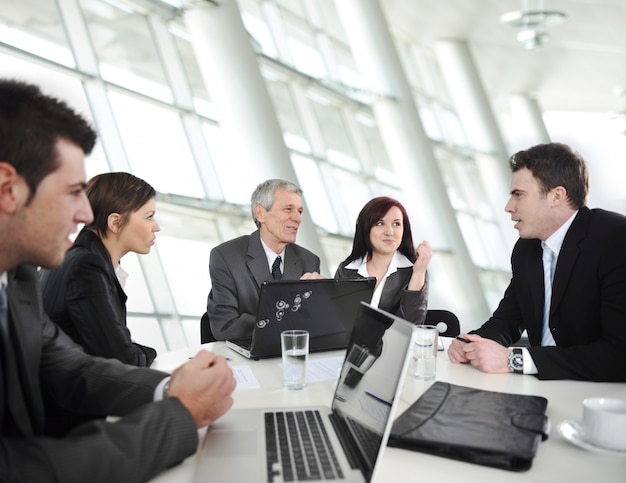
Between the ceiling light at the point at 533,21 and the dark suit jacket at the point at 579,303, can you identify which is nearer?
the dark suit jacket at the point at 579,303

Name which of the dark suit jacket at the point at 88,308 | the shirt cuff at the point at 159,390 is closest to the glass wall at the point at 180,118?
the dark suit jacket at the point at 88,308

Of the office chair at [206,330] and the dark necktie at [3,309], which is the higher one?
the dark necktie at [3,309]

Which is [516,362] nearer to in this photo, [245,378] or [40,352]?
[245,378]

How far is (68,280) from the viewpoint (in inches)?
85.3

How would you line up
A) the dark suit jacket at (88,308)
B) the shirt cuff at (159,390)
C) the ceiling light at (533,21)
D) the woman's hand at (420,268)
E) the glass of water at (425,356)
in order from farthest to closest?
the ceiling light at (533,21)
the woman's hand at (420,268)
the dark suit jacket at (88,308)
the glass of water at (425,356)
the shirt cuff at (159,390)

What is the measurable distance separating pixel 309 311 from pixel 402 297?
942 millimetres

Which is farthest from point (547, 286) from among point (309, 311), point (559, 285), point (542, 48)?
point (542, 48)

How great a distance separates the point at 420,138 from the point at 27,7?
6297 mm

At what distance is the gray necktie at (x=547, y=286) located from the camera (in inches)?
97.4

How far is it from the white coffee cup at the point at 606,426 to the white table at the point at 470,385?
0.09 feet

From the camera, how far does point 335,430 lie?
1.39 metres

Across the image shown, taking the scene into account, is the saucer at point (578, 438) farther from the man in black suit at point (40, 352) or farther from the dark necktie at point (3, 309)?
the dark necktie at point (3, 309)

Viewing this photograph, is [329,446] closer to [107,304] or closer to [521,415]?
[521,415]

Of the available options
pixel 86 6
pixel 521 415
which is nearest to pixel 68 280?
pixel 521 415
